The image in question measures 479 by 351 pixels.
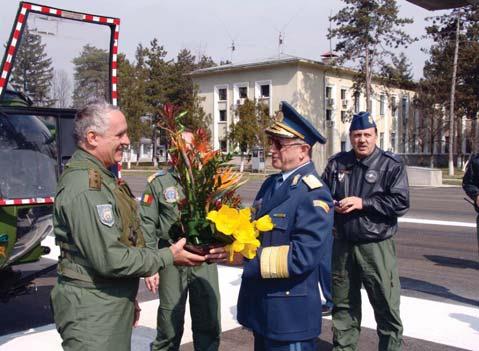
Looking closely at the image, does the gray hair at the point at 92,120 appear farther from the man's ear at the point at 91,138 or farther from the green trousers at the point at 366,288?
the green trousers at the point at 366,288

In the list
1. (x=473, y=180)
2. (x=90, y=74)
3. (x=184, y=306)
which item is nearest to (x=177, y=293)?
(x=184, y=306)

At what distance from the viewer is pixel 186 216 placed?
9.32ft

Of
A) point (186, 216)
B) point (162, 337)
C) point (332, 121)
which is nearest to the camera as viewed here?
point (186, 216)

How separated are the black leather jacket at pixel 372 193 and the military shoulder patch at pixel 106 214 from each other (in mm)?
2329

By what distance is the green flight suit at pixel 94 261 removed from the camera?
257 centimetres

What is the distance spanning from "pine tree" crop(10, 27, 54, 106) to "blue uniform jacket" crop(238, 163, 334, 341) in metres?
3.18

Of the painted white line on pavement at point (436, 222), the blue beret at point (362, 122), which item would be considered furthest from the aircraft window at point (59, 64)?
the painted white line on pavement at point (436, 222)

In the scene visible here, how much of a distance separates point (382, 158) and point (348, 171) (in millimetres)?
299

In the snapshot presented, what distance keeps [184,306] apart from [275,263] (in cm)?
142

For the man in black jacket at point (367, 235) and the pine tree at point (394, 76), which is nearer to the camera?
the man in black jacket at point (367, 235)

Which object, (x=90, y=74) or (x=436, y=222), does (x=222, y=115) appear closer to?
(x=436, y=222)

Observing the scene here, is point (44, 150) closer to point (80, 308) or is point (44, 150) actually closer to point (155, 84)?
point (80, 308)

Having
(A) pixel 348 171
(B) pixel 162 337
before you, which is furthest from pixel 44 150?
(A) pixel 348 171

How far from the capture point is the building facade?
1858 inches
